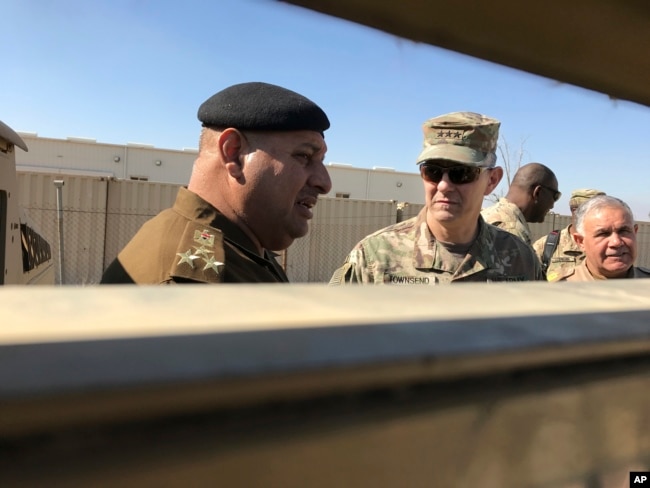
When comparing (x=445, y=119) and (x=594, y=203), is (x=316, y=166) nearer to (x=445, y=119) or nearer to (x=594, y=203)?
(x=445, y=119)

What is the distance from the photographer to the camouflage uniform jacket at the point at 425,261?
2.28 m

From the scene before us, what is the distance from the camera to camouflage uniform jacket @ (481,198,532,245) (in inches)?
134

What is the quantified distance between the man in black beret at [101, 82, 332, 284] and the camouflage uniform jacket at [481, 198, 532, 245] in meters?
1.94

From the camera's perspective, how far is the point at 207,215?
1632 millimetres

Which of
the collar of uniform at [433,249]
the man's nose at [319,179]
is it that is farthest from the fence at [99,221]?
the man's nose at [319,179]

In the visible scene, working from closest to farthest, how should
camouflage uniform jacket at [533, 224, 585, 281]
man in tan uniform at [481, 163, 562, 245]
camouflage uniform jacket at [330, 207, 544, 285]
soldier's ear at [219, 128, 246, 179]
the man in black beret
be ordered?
the man in black beret < soldier's ear at [219, 128, 246, 179] < camouflage uniform jacket at [330, 207, 544, 285] < man in tan uniform at [481, 163, 562, 245] < camouflage uniform jacket at [533, 224, 585, 281]

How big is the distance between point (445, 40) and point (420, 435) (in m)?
0.46

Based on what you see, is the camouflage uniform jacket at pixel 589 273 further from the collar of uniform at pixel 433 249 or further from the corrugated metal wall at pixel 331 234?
the corrugated metal wall at pixel 331 234

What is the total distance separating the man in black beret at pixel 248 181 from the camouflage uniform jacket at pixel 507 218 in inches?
76.5

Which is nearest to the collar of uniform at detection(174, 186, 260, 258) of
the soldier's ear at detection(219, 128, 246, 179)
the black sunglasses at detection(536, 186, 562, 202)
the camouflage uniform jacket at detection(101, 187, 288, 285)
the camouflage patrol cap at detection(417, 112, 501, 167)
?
the camouflage uniform jacket at detection(101, 187, 288, 285)

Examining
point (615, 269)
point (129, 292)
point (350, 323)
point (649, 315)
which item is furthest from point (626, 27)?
point (615, 269)

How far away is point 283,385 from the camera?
1.42ft

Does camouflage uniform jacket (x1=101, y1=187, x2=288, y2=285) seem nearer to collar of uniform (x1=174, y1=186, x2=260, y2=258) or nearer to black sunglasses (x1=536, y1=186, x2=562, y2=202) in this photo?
collar of uniform (x1=174, y1=186, x2=260, y2=258)

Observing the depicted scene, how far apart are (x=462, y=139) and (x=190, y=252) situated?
1.33 m
